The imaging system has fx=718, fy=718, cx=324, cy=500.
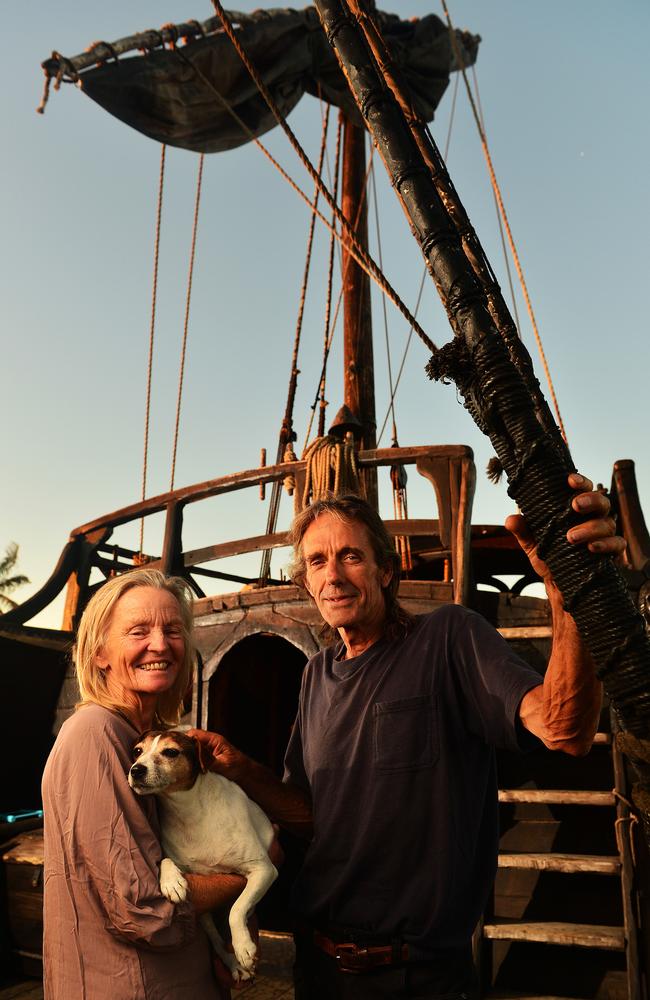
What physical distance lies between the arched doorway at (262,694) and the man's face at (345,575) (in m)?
4.54

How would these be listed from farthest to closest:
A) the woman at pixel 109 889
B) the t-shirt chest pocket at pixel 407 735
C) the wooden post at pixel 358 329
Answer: the wooden post at pixel 358 329 → the t-shirt chest pocket at pixel 407 735 → the woman at pixel 109 889

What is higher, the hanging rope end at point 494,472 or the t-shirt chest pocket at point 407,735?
the hanging rope end at point 494,472

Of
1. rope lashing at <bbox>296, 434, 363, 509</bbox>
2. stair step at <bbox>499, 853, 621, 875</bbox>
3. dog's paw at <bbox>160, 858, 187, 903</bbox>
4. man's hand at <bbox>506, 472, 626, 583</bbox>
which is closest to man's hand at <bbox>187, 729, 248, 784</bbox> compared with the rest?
dog's paw at <bbox>160, 858, 187, 903</bbox>

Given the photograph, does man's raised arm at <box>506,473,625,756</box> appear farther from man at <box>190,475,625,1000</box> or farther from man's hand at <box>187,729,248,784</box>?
man's hand at <box>187,729,248,784</box>

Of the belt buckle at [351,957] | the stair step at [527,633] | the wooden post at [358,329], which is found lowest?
the belt buckle at [351,957]

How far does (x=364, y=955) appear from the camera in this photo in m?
1.86

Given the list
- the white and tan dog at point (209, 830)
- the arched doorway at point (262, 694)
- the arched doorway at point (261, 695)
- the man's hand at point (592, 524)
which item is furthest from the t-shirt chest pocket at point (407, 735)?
the arched doorway at point (262, 694)

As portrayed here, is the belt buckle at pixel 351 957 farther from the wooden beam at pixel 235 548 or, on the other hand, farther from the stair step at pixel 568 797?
the wooden beam at pixel 235 548

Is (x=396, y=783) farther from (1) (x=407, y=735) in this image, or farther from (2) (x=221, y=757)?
(2) (x=221, y=757)

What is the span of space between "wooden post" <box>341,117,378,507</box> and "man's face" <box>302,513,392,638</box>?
6077mm

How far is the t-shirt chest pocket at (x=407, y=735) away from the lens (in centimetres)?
195

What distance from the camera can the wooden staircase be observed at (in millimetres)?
3701

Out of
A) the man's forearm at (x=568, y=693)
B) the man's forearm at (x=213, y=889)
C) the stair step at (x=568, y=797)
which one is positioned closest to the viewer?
the man's forearm at (x=568, y=693)

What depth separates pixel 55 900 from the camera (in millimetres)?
1699
